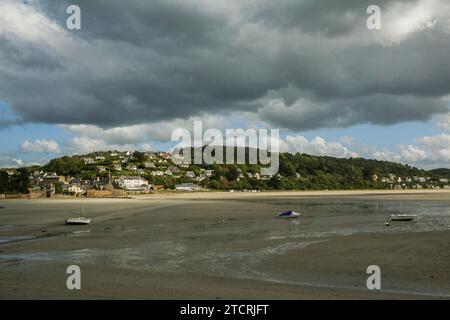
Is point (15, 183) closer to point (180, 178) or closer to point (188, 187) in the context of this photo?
point (188, 187)

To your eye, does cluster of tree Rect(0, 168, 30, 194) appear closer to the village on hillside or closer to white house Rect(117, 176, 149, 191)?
the village on hillside

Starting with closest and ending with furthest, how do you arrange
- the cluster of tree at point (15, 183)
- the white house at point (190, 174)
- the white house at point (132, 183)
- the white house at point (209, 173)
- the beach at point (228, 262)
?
the beach at point (228, 262), the cluster of tree at point (15, 183), the white house at point (132, 183), the white house at point (190, 174), the white house at point (209, 173)

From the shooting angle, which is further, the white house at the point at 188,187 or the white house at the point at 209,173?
the white house at the point at 209,173

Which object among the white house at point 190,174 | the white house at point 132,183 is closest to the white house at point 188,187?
the white house at point 132,183

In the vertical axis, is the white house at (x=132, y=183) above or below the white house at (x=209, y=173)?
below

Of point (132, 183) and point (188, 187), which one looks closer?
point (132, 183)

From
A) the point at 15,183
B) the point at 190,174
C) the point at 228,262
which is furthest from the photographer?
the point at 190,174

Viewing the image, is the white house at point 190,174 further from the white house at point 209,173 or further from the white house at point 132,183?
the white house at point 132,183

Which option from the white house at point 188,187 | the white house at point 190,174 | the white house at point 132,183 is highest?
the white house at point 190,174

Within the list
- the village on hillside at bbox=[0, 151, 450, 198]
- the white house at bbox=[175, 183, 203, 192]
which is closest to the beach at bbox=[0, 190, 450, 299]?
the village on hillside at bbox=[0, 151, 450, 198]

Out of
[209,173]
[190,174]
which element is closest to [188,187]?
[190,174]

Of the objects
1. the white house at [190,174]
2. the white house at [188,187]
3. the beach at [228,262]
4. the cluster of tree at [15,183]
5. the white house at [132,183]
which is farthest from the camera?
the white house at [190,174]
